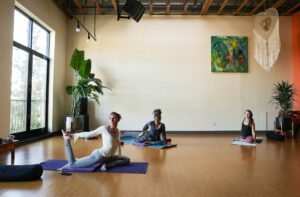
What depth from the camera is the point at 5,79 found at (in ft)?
14.4

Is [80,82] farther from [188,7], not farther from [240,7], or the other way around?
[240,7]

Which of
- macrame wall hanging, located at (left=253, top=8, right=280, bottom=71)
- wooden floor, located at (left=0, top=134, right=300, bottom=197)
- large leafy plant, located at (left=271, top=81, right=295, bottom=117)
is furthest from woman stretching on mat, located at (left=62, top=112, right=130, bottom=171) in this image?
large leafy plant, located at (left=271, top=81, right=295, bottom=117)

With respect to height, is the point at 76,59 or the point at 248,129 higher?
the point at 76,59

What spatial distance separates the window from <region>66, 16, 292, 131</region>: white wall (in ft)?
3.69

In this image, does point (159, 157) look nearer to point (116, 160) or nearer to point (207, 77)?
point (116, 160)

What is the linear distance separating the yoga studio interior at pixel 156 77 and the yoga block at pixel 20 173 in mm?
1335

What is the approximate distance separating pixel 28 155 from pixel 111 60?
166 inches

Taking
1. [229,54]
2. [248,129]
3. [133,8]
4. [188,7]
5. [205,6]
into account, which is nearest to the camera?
[133,8]

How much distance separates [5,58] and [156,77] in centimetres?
430

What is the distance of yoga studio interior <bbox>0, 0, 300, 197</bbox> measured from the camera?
4883 mm

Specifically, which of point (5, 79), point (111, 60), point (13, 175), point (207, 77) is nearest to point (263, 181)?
point (13, 175)

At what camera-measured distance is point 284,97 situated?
6766 mm

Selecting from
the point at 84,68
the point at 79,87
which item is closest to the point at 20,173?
the point at 79,87

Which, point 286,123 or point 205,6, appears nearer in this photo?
point 286,123
